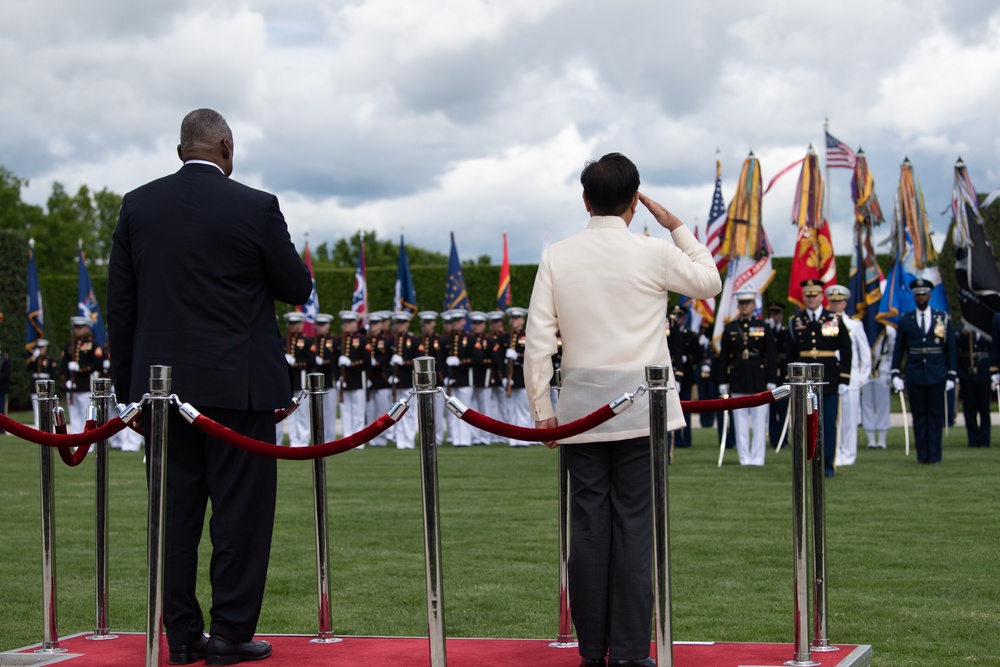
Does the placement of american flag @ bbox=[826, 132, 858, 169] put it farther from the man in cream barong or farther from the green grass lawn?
the man in cream barong

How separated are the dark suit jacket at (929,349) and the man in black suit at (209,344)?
41.6ft

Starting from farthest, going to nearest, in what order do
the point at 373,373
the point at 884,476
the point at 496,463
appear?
1. the point at 373,373
2. the point at 496,463
3. the point at 884,476

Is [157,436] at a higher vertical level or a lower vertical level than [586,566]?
higher

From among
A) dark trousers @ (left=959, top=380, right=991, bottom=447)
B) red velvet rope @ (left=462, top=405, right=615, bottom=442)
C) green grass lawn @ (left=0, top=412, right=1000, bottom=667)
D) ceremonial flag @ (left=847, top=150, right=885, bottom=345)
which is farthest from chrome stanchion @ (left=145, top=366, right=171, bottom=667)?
ceremonial flag @ (left=847, top=150, right=885, bottom=345)

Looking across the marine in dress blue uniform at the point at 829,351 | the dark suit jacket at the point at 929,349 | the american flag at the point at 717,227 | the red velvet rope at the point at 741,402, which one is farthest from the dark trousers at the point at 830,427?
the red velvet rope at the point at 741,402

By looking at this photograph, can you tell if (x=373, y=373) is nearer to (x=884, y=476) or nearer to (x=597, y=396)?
(x=884, y=476)

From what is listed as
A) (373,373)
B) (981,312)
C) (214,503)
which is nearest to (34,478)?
(373,373)

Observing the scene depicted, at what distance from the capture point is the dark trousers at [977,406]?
19.2 m

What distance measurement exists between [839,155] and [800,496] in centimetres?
1873

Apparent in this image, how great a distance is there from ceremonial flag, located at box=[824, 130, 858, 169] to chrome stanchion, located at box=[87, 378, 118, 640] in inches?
738

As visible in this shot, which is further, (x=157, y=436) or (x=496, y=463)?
(x=496, y=463)

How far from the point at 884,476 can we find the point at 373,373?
10109mm

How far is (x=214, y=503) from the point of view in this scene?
521cm

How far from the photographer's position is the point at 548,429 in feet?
15.7
